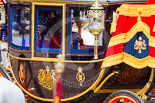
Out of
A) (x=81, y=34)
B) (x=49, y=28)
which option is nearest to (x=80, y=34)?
(x=81, y=34)

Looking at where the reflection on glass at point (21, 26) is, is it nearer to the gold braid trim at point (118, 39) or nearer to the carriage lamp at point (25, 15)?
the carriage lamp at point (25, 15)

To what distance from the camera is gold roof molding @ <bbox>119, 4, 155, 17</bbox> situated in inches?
316

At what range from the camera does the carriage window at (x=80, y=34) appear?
28.1ft

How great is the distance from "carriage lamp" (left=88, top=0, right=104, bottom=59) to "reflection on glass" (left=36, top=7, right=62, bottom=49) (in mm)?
524

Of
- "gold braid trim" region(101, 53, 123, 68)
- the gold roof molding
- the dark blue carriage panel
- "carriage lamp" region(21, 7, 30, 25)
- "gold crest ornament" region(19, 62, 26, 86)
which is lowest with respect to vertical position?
"gold crest ornament" region(19, 62, 26, 86)

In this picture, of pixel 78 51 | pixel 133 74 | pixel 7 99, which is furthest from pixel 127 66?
pixel 7 99

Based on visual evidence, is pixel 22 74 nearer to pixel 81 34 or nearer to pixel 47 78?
pixel 47 78

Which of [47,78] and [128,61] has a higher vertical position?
[128,61]

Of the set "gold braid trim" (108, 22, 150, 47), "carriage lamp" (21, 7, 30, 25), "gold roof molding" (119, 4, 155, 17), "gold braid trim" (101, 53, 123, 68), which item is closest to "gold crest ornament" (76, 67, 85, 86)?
"gold braid trim" (101, 53, 123, 68)

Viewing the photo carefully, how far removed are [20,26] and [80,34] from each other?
Result: 3.44ft

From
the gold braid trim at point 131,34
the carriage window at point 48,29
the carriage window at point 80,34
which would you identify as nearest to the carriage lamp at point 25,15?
the carriage window at point 48,29

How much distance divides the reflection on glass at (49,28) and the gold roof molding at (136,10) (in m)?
0.95

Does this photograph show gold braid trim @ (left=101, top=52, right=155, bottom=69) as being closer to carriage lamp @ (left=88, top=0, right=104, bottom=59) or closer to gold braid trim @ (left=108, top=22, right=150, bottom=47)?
gold braid trim @ (left=108, top=22, right=150, bottom=47)

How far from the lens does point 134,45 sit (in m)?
8.18
